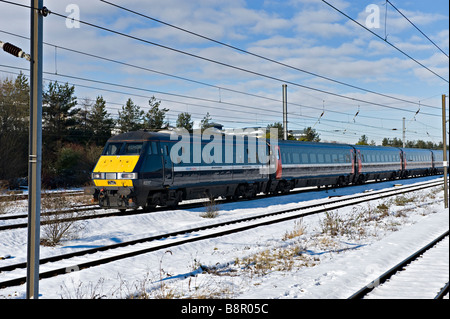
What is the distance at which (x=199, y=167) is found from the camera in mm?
18391

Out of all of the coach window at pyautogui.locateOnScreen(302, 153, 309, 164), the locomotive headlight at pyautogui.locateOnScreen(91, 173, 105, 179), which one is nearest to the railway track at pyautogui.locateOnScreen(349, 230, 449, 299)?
the locomotive headlight at pyautogui.locateOnScreen(91, 173, 105, 179)

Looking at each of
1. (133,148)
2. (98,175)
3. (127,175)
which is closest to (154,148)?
(133,148)

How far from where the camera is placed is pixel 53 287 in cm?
759

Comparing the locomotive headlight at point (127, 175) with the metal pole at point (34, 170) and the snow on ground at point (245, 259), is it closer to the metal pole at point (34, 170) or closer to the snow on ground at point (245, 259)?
the snow on ground at point (245, 259)

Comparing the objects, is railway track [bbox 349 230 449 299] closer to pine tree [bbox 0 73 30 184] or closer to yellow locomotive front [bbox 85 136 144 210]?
yellow locomotive front [bbox 85 136 144 210]

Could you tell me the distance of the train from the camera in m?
15.9

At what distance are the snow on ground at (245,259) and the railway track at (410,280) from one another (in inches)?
9.4

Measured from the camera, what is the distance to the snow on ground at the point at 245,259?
7398 mm

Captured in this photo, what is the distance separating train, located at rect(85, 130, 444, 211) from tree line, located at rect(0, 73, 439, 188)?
3644 millimetres

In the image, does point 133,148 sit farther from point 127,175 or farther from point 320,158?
point 320,158

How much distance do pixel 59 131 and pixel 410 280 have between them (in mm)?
39053

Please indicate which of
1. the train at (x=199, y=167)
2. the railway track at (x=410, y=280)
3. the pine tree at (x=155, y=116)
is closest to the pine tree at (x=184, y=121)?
the pine tree at (x=155, y=116)

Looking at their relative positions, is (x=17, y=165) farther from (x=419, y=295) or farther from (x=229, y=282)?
(x=419, y=295)
